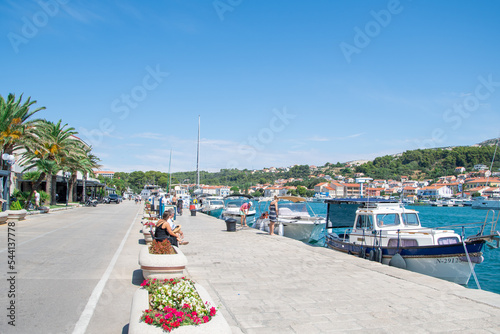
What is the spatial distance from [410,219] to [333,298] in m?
10.6

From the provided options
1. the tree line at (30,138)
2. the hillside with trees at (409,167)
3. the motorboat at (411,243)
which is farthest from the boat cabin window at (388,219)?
the hillside with trees at (409,167)

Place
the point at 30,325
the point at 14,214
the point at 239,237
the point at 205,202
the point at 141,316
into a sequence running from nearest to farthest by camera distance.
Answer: the point at 141,316 → the point at 30,325 → the point at 239,237 → the point at 14,214 → the point at 205,202

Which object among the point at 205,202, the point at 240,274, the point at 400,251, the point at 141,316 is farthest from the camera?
the point at 205,202

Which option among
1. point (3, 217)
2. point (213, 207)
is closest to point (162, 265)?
point (3, 217)

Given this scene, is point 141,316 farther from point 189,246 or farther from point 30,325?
point 189,246

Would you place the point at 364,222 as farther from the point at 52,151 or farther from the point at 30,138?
the point at 52,151

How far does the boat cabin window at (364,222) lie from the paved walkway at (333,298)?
16.7ft

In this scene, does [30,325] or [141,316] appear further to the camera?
[30,325]

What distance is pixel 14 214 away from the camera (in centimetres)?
2183

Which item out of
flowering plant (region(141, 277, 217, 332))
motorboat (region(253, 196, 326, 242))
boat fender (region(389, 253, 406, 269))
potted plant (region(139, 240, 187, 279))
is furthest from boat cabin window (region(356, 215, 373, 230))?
flowering plant (region(141, 277, 217, 332))

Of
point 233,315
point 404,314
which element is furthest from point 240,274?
point 404,314

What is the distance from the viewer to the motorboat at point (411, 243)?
12969 millimetres

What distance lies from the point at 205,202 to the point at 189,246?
36.7 m

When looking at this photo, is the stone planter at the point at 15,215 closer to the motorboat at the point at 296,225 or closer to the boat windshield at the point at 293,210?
the motorboat at the point at 296,225
